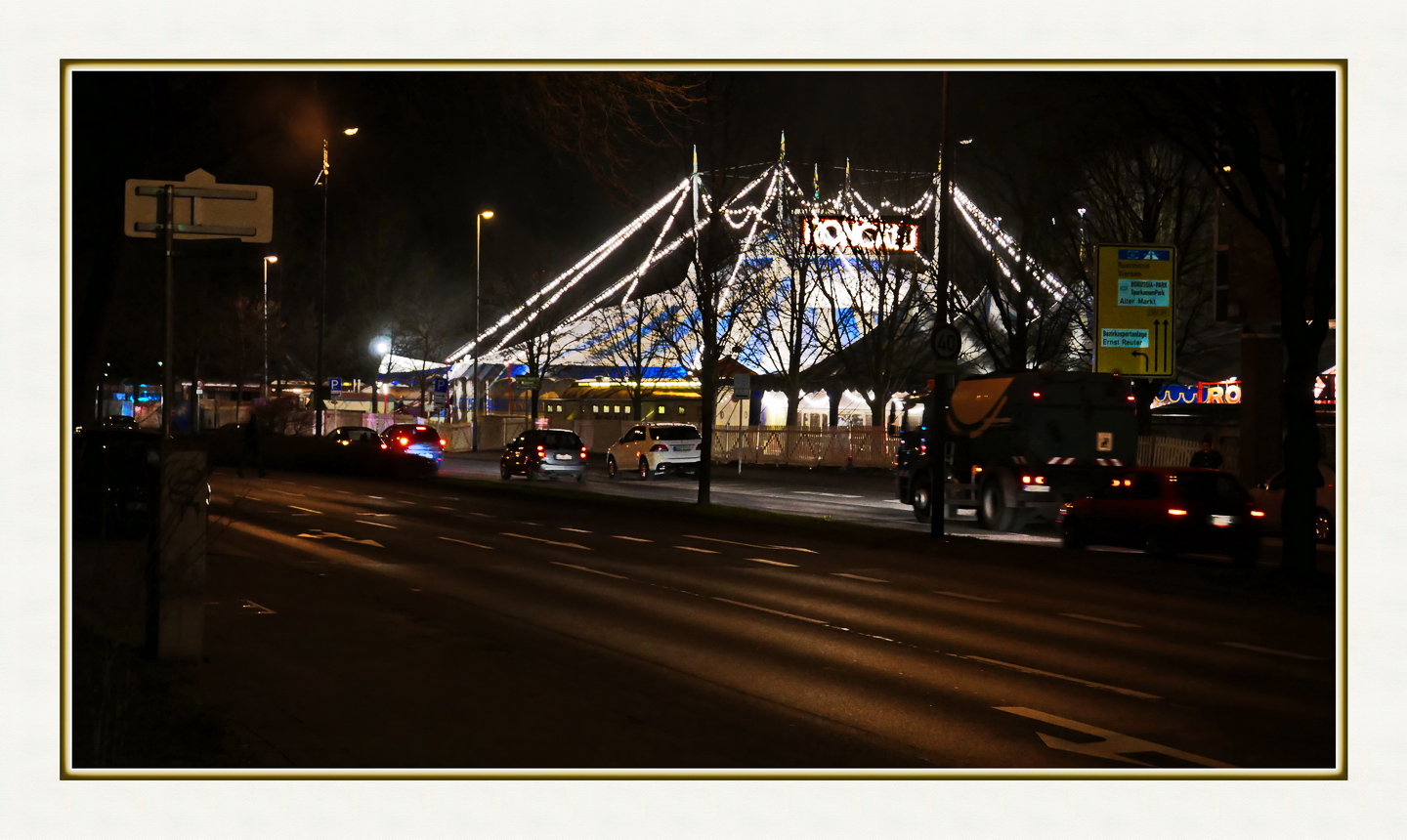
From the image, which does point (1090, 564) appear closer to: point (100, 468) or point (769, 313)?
point (100, 468)

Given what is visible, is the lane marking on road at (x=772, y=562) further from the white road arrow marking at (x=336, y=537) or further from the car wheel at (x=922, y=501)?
the car wheel at (x=922, y=501)

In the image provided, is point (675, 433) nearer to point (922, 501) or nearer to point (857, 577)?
point (922, 501)

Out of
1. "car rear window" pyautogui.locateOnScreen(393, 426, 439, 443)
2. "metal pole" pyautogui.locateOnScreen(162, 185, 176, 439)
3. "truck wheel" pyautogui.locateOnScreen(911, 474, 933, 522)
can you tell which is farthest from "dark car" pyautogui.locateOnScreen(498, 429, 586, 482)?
"metal pole" pyautogui.locateOnScreen(162, 185, 176, 439)

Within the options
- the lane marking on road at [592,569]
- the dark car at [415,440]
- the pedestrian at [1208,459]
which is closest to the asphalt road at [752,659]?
the lane marking on road at [592,569]

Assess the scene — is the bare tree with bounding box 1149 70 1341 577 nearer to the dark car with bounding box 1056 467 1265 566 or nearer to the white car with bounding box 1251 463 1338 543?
the dark car with bounding box 1056 467 1265 566

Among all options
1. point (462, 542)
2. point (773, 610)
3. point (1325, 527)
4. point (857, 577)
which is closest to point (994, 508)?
point (1325, 527)

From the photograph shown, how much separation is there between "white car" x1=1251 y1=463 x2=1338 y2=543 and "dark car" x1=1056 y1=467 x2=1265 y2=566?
156cm

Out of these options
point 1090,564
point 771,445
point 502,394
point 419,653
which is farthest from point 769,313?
point 419,653

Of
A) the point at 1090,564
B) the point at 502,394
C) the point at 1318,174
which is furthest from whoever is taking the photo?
the point at 502,394

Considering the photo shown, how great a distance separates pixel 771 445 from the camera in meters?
53.3

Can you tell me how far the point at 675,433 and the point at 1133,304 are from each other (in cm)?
Answer: 1829

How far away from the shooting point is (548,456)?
3938 cm

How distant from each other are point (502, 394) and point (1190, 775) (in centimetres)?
6762

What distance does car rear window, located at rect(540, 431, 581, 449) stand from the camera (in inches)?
1559
